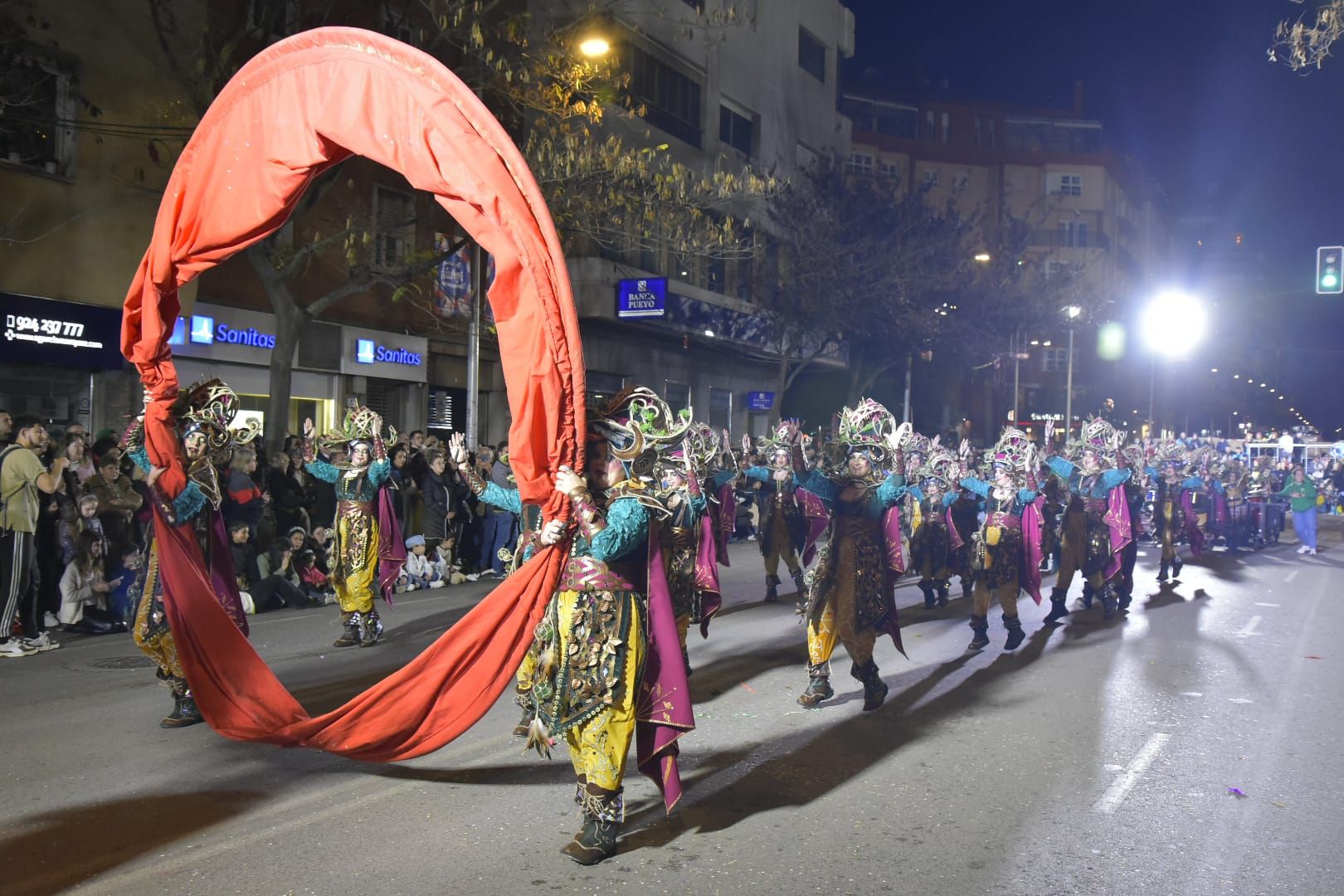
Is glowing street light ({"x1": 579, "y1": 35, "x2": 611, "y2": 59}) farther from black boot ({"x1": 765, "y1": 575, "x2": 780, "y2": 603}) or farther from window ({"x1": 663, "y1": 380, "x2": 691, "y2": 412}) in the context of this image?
window ({"x1": 663, "y1": 380, "x2": 691, "y2": 412})

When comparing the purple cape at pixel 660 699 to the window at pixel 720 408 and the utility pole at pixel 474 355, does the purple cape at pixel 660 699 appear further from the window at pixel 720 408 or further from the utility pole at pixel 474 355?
the window at pixel 720 408

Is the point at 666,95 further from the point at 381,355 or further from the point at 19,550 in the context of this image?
the point at 19,550

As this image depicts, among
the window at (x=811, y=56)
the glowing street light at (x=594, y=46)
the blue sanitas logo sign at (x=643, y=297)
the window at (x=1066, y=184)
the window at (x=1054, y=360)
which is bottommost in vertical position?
the blue sanitas logo sign at (x=643, y=297)

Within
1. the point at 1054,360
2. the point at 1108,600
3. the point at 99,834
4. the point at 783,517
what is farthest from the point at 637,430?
the point at 1054,360

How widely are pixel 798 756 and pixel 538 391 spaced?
10.8ft

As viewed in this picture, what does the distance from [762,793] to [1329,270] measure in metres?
16.8

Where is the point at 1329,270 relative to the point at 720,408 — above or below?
above

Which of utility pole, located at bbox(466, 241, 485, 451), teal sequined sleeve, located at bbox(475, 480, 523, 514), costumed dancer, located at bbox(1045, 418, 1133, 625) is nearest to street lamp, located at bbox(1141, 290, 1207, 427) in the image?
utility pole, located at bbox(466, 241, 485, 451)

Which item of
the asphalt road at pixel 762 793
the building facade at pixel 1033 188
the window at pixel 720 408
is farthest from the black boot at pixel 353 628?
the building facade at pixel 1033 188

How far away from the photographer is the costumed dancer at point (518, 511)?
6070mm

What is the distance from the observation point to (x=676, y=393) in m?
33.0

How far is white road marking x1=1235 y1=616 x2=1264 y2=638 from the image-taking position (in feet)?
40.1

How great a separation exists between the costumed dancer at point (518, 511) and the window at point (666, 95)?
22.2 meters

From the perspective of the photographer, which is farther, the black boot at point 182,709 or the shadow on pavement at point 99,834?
the black boot at point 182,709
